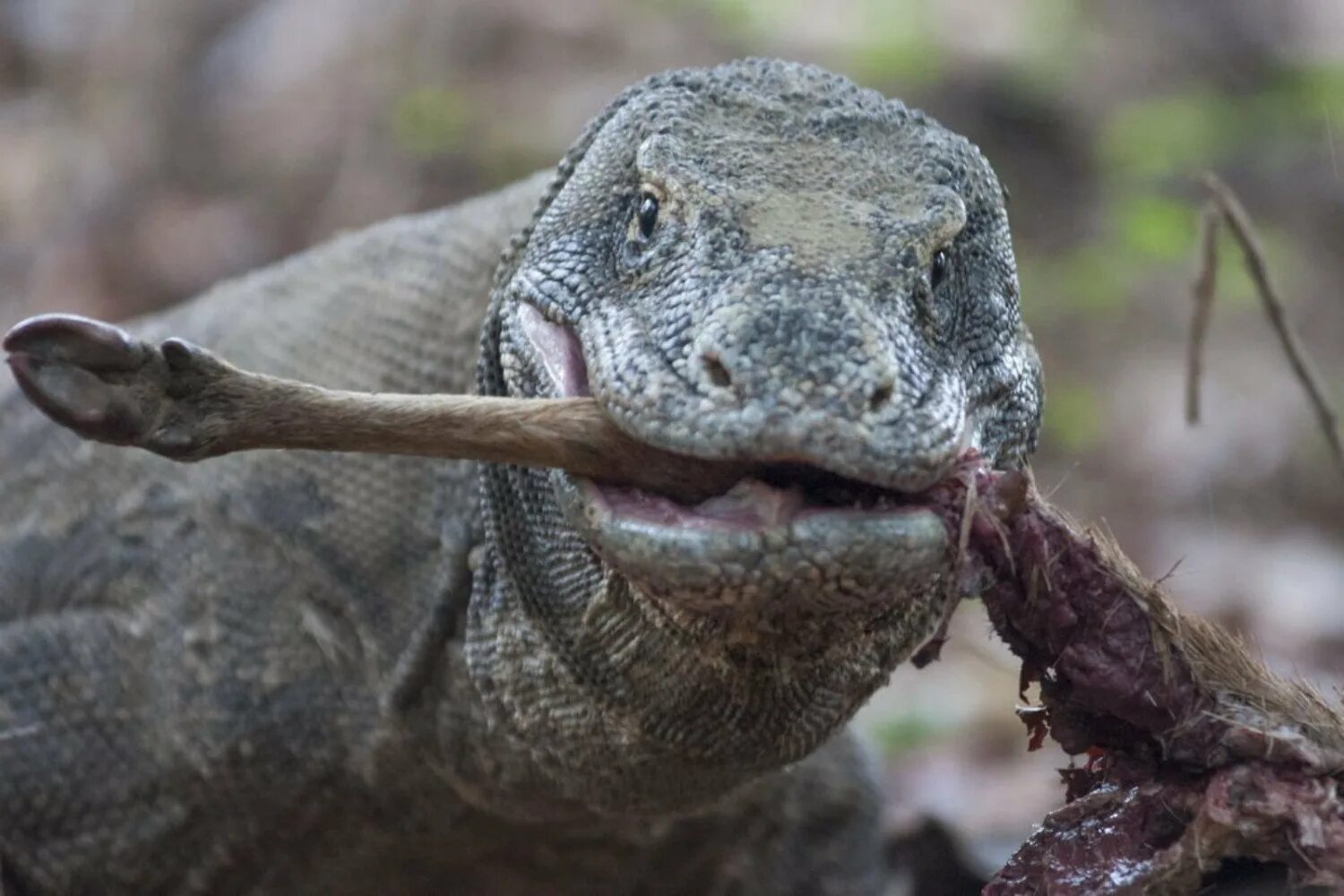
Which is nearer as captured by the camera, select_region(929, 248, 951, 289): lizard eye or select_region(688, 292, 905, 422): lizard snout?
select_region(688, 292, 905, 422): lizard snout

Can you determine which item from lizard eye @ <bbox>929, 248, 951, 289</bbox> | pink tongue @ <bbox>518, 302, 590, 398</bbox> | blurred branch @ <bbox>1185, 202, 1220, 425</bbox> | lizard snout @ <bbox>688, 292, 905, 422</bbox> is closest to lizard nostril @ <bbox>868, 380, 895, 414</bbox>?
lizard snout @ <bbox>688, 292, 905, 422</bbox>

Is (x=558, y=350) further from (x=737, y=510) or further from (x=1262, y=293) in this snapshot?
(x=1262, y=293)

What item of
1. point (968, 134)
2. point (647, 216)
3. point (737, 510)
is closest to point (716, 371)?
point (737, 510)

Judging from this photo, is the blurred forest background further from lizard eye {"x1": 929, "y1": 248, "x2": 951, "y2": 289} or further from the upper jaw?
the upper jaw

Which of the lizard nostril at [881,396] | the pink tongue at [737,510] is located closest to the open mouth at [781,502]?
the pink tongue at [737,510]

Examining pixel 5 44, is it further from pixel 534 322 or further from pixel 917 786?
pixel 534 322

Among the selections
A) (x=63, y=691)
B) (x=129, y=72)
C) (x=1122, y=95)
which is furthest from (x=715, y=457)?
(x=1122, y=95)

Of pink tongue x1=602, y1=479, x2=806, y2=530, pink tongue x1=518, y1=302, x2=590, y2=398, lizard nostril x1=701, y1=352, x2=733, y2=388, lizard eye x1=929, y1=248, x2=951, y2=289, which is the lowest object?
pink tongue x1=518, y1=302, x2=590, y2=398
